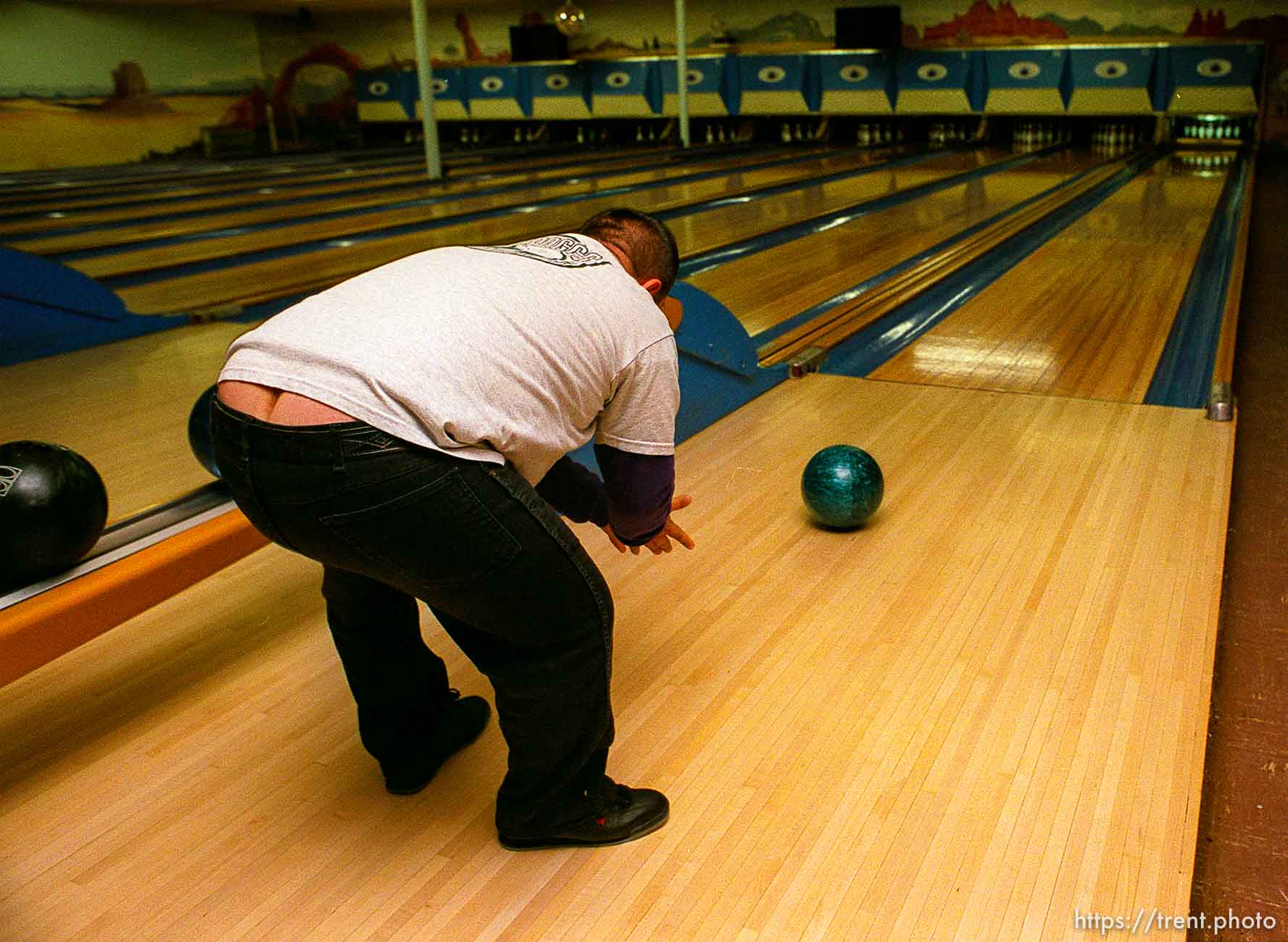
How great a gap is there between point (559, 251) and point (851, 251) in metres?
4.34

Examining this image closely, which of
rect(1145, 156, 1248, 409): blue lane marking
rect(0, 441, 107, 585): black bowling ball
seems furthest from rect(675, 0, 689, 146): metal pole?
rect(0, 441, 107, 585): black bowling ball

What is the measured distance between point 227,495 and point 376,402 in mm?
1076

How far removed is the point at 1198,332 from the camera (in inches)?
144

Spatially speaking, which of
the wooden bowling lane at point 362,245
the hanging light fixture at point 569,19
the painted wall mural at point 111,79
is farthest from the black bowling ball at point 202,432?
the painted wall mural at point 111,79

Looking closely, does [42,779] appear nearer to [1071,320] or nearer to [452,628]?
[452,628]

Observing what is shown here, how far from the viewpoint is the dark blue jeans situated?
1.01m

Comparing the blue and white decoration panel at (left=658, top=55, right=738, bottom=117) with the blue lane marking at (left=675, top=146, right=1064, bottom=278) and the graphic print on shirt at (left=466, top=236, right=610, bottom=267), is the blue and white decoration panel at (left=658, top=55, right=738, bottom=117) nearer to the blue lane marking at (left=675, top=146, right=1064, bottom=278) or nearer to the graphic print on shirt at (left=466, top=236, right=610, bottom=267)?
the blue lane marking at (left=675, top=146, right=1064, bottom=278)

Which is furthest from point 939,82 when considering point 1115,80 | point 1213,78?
point 1213,78

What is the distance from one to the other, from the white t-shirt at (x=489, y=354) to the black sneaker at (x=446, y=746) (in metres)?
0.46

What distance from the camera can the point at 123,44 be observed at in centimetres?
1109

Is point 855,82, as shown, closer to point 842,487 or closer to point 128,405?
point 128,405

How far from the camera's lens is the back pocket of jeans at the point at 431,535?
40.1 inches

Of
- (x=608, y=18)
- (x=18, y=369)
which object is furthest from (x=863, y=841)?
(x=608, y=18)

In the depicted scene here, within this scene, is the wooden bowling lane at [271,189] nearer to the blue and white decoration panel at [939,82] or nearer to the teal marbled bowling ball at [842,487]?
the blue and white decoration panel at [939,82]
